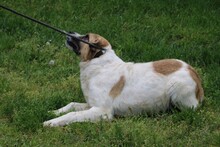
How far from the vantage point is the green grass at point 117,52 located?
6.18 metres

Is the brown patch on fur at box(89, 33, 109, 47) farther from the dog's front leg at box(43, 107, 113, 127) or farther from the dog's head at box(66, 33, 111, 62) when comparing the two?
the dog's front leg at box(43, 107, 113, 127)

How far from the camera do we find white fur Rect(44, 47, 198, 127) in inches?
263

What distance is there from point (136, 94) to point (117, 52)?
275 centimetres

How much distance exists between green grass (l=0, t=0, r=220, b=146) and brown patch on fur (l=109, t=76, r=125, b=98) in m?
0.36

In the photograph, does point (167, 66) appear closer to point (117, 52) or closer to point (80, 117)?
point (80, 117)

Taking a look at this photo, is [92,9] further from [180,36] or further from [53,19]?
[180,36]

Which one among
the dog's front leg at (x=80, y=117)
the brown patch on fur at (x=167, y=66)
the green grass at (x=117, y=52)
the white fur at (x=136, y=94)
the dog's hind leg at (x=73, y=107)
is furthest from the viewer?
the dog's hind leg at (x=73, y=107)

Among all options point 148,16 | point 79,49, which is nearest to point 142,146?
point 79,49

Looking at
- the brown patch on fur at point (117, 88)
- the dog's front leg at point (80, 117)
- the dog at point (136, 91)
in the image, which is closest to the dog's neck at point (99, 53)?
the dog at point (136, 91)

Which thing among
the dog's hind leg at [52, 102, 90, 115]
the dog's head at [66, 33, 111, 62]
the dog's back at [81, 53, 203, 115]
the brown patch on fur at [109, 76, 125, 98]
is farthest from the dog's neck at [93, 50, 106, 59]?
the dog's hind leg at [52, 102, 90, 115]

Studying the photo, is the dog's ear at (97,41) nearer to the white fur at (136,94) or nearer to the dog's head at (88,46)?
the dog's head at (88,46)

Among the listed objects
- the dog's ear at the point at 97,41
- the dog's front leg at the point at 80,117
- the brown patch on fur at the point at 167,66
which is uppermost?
the dog's ear at the point at 97,41

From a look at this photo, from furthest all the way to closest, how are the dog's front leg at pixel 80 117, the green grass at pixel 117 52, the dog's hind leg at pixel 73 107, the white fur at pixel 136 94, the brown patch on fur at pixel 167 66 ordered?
the dog's hind leg at pixel 73 107, the brown patch on fur at pixel 167 66, the white fur at pixel 136 94, the dog's front leg at pixel 80 117, the green grass at pixel 117 52

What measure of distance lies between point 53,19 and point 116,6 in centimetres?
143
